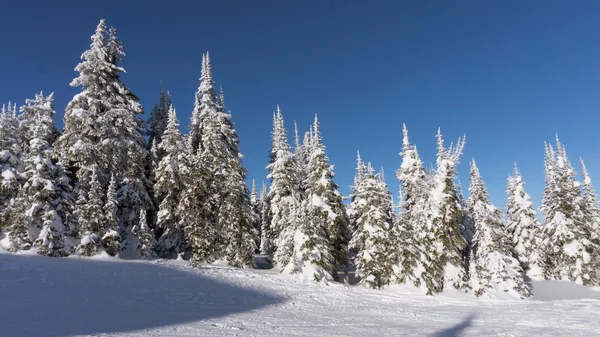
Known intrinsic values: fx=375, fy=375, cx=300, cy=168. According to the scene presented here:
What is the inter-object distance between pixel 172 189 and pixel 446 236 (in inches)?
896

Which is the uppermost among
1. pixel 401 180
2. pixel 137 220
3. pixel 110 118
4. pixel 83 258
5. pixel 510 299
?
pixel 110 118

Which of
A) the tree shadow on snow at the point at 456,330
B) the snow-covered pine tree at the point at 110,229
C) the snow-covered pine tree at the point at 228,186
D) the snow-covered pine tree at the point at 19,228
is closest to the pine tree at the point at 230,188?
the snow-covered pine tree at the point at 228,186

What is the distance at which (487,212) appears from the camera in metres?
34.8

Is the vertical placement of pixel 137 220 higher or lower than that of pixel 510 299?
higher

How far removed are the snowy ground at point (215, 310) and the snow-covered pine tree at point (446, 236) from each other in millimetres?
5650

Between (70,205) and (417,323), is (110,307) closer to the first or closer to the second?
(417,323)

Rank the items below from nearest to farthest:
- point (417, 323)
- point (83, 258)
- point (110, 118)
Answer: point (417, 323) → point (83, 258) → point (110, 118)

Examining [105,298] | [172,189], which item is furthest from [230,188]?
[105,298]

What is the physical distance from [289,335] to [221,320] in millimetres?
2568

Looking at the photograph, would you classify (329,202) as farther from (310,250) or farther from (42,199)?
(42,199)

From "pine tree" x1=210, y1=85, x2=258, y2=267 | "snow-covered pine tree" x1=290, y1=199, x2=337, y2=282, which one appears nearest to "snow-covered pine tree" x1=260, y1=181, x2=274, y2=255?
"pine tree" x1=210, y1=85, x2=258, y2=267

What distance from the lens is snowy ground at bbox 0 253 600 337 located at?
1002 cm

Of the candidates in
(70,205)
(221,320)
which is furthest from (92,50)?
(221,320)

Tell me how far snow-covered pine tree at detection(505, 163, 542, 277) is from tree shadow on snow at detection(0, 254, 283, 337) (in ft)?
113
